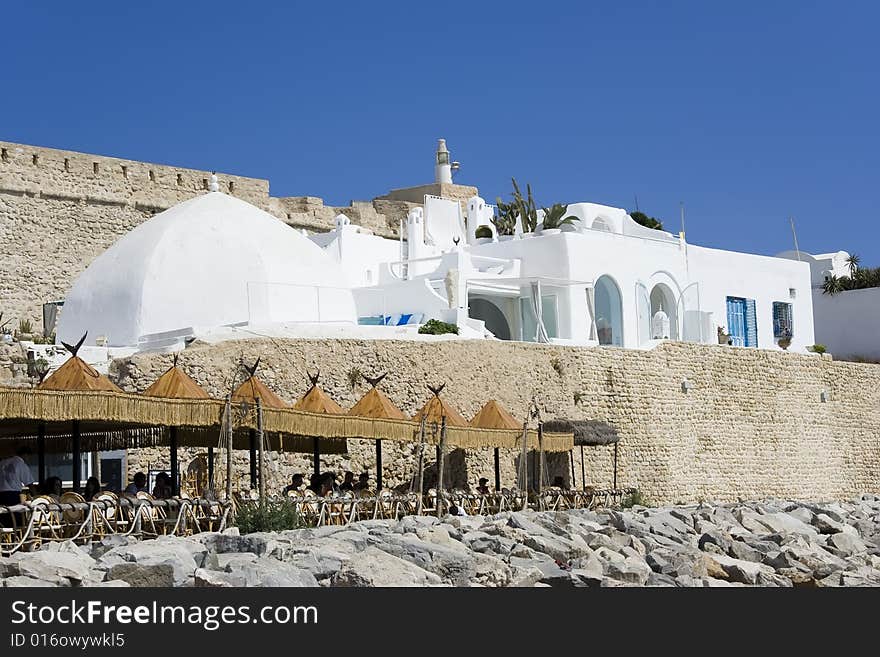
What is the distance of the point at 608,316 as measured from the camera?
1245 inches

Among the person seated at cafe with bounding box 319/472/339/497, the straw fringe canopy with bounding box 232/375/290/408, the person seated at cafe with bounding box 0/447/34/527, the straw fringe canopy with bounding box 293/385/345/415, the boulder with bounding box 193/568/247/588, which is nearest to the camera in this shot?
the boulder with bounding box 193/568/247/588

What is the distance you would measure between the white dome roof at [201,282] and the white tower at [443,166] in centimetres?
1470

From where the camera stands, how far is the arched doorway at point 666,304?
33625 millimetres

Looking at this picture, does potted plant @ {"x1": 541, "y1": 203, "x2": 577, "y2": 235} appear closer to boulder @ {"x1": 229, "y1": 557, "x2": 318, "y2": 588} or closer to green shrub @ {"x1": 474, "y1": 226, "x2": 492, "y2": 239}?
green shrub @ {"x1": 474, "y1": 226, "x2": 492, "y2": 239}

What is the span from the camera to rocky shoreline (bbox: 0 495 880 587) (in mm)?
11305

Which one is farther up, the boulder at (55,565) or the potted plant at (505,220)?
the potted plant at (505,220)

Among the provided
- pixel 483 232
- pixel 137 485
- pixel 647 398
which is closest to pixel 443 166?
pixel 483 232

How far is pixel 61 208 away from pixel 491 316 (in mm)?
9568

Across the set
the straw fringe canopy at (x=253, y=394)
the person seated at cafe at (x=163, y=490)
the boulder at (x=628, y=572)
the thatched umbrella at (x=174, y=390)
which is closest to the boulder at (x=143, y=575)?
the boulder at (x=628, y=572)

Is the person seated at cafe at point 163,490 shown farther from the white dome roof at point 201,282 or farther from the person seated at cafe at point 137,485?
the white dome roof at point 201,282

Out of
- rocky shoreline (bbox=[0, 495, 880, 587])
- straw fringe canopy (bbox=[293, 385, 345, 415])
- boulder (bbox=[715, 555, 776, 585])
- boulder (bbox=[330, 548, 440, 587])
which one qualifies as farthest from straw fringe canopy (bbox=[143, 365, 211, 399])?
boulder (bbox=[715, 555, 776, 585])

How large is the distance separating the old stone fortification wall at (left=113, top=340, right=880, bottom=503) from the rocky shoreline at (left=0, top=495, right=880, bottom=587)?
193 inches

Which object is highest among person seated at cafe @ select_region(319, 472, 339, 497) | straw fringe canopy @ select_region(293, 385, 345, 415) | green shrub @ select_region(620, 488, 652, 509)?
straw fringe canopy @ select_region(293, 385, 345, 415)

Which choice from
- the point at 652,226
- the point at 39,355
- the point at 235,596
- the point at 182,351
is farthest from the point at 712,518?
the point at 652,226
